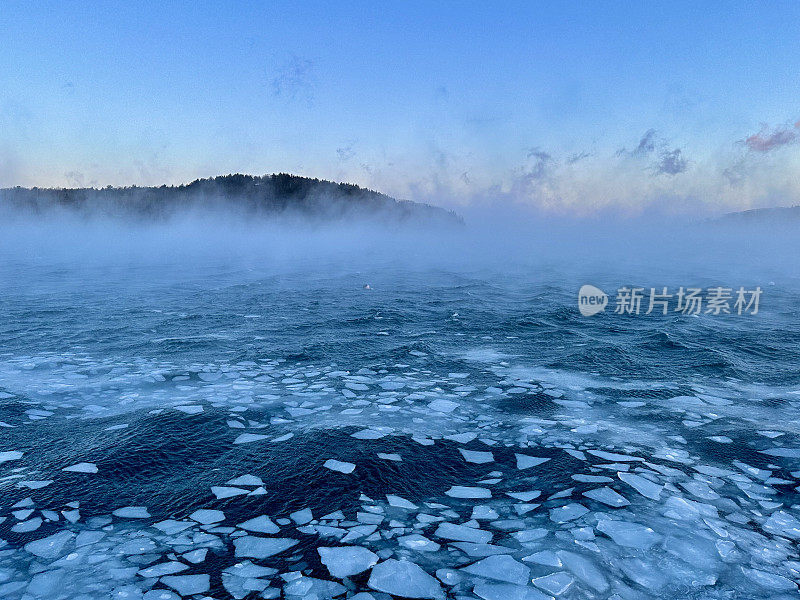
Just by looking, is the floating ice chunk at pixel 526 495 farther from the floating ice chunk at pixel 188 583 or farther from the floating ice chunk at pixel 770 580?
the floating ice chunk at pixel 188 583

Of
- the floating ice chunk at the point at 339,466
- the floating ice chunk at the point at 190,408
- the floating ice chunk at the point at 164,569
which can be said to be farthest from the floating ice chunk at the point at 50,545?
the floating ice chunk at the point at 190,408

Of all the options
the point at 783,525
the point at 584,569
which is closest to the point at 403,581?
the point at 584,569

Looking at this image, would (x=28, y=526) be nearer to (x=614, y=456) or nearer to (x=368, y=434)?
(x=368, y=434)

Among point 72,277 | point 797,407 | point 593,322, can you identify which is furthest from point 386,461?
point 72,277

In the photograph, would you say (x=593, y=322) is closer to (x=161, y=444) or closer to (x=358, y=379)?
(x=358, y=379)

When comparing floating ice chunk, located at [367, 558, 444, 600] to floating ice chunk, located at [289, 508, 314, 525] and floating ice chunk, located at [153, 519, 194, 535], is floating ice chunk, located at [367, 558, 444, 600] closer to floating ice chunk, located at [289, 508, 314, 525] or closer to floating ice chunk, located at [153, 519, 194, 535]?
floating ice chunk, located at [289, 508, 314, 525]

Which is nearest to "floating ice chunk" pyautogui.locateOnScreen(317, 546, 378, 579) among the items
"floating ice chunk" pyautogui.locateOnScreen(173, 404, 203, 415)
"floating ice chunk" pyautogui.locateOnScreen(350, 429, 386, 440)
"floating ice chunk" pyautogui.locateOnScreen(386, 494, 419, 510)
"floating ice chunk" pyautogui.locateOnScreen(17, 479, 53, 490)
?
"floating ice chunk" pyautogui.locateOnScreen(386, 494, 419, 510)

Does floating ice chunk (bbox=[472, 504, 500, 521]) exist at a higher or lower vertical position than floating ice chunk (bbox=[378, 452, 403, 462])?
higher
